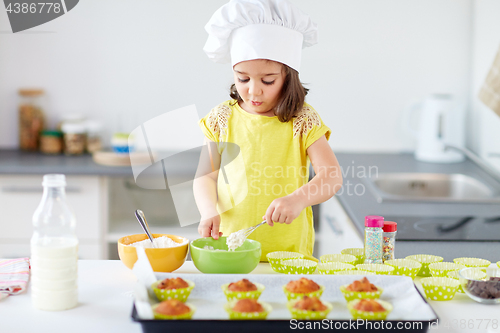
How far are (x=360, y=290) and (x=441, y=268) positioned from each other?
26 cm

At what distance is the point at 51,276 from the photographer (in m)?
0.81

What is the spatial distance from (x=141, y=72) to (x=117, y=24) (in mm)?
246

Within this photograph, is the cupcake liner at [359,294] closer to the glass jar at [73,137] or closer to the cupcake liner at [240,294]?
the cupcake liner at [240,294]

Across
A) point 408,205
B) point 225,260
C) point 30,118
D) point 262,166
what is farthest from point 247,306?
point 30,118

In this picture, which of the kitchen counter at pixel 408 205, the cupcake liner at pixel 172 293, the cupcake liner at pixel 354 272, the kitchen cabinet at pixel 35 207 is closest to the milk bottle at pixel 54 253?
the cupcake liner at pixel 172 293

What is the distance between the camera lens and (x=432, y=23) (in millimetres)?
2451

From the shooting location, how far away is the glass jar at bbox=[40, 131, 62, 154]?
2.41 meters

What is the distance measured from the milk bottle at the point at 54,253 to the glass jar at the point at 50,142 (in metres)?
1.70

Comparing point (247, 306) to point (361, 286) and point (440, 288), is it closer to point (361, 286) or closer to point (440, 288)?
point (361, 286)

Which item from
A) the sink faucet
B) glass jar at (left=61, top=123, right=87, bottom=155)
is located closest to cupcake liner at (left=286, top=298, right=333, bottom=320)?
the sink faucet

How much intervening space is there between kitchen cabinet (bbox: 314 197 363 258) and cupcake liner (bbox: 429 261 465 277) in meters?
0.43

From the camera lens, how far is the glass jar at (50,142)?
241 centimetres

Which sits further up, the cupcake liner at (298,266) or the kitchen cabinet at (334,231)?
the cupcake liner at (298,266)

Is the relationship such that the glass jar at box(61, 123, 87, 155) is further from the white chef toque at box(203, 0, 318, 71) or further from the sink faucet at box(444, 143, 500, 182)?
the sink faucet at box(444, 143, 500, 182)
